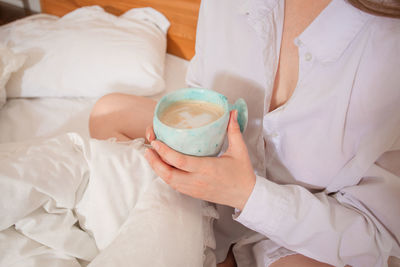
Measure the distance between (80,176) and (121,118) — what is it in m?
0.27

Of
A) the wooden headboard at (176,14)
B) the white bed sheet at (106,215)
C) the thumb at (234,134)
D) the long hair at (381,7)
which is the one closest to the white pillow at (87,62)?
the wooden headboard at (176,14)

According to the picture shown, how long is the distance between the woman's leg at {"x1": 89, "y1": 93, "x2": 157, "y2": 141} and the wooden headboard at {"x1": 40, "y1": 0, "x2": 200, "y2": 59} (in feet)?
2.06

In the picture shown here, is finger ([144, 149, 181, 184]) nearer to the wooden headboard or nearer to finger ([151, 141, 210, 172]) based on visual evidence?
finger ([151, 141, 210, 172])

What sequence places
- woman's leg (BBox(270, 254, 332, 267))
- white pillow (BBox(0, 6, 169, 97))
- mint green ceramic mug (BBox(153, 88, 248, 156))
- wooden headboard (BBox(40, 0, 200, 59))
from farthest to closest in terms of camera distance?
wooden headboard (BBox(40, 0, 200, 59)) < white pillow (BBox(0, 6, 169, 97)) < woman's leg (BBox(270, 254, 332, 267)) < mint green ceramic mug (BBox(153, 88, 248, 156))

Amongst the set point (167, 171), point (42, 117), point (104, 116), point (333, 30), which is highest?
point (333, 30)

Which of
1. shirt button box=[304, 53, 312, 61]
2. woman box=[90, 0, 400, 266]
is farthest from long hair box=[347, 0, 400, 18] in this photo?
shirt button box=[304, 53, 312, 61]

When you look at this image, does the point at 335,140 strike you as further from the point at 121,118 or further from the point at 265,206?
the point at 121,118

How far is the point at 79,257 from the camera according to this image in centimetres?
55

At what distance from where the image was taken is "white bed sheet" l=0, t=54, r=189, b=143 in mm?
955

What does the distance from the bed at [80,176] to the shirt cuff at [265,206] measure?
0.13 meters

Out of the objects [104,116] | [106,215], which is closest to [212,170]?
[106,215]

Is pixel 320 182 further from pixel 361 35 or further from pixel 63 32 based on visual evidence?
pixel 63 32

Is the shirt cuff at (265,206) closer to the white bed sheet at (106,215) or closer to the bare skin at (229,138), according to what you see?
the bare skin at (229,138)

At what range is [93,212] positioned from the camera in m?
0.57
